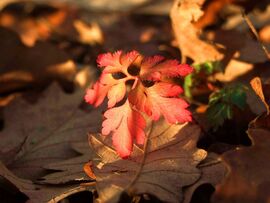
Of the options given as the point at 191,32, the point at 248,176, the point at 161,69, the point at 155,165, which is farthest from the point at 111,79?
the point at 191,32

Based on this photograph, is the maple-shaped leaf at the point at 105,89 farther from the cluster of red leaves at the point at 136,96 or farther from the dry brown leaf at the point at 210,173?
the dry brown leaf at the point at 210,173

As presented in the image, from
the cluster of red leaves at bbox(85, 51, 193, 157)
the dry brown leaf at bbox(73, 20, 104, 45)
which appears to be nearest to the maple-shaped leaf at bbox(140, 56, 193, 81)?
the cluster of red leaves at bbox(85, 51, 193, 157)

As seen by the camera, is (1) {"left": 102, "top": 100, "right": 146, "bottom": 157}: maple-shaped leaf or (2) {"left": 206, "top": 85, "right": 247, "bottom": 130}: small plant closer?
(1) {"left": 102, "top": 100, "right": 146, "bottom": 157}: maple-shaped leaf

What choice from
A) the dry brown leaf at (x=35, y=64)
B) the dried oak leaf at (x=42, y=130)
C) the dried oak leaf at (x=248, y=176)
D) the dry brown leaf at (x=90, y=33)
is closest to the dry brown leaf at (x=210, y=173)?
the dried oak leaf at (x=248, y=176)

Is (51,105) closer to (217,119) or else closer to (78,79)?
(78,79)

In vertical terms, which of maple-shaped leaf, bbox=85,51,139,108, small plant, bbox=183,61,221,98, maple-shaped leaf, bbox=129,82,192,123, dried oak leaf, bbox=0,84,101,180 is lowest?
dried oak leaf, bbox=0,84,101,180

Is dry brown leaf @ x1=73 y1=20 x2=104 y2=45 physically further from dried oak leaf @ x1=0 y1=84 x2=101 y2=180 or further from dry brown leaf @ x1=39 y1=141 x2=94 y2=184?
dry brown leaf @ x1=39 y1=141 x2=94 y2=184

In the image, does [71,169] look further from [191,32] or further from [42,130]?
[191,32]
